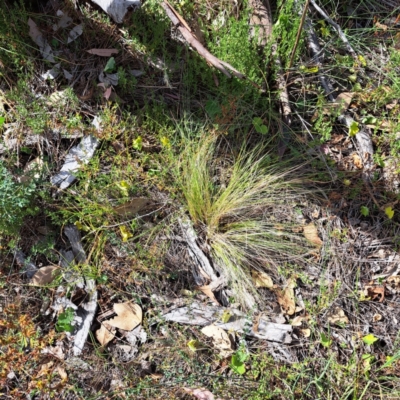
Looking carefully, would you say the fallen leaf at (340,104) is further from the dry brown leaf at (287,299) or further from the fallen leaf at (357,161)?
the dry brown leaf at (287,299)

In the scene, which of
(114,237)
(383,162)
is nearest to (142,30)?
(114,237)

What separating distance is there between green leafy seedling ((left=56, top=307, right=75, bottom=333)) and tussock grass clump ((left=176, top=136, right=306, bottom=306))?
92 centimetres

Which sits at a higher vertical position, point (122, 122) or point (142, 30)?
point (142, 30)

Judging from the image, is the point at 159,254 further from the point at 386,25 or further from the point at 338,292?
the point at 386,25

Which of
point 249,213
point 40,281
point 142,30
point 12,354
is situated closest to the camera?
point 12,354

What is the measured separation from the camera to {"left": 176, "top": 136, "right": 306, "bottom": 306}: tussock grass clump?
8.60 feet

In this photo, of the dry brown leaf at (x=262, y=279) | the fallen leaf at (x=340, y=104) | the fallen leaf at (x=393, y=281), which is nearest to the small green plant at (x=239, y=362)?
the dry brown leaf at (x=262, y=279)

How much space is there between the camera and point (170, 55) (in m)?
2.97

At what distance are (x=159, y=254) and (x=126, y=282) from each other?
0.84ft

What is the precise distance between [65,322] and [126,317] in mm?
342

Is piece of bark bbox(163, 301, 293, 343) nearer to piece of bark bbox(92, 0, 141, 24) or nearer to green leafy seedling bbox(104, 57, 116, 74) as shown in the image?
green leafy seedling bbox(104, 57, 116, 74)

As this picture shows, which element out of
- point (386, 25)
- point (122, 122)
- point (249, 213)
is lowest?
point (249, 213)

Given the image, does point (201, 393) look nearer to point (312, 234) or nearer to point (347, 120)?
point (312, 234)

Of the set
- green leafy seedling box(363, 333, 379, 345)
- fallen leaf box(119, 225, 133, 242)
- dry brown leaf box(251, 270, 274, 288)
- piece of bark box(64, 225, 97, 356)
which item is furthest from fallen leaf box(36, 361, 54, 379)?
green leafy seedling box(363, 333, 379, 345)
